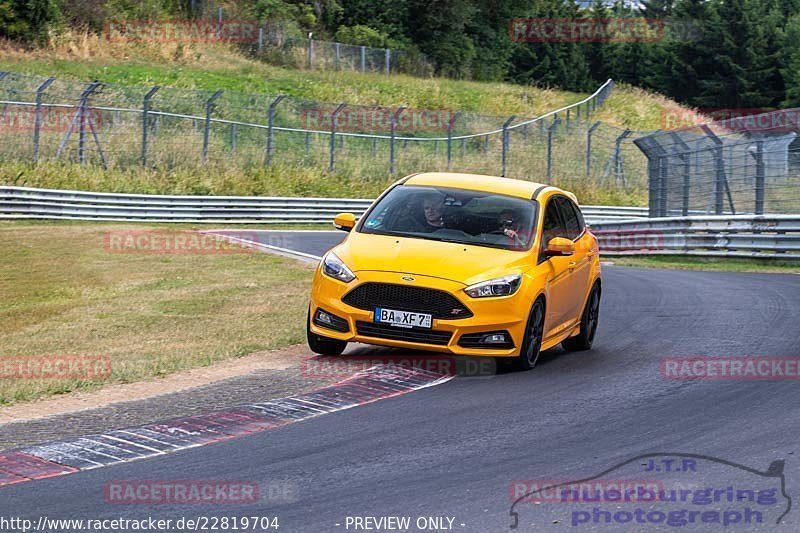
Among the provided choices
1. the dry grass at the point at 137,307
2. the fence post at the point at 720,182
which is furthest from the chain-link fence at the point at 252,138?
the fence post at the point at 720,182

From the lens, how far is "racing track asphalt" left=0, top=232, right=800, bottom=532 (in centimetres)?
608

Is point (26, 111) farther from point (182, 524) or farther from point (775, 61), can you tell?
point (775, 61)

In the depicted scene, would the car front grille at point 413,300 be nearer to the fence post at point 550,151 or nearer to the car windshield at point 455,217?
the car windshield at point 455,217

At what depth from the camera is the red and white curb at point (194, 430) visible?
7.06m

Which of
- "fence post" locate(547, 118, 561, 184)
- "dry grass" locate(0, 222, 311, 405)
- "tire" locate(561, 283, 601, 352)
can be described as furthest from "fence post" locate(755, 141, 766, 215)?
"fence post" locate(547, 118, 561, 184)

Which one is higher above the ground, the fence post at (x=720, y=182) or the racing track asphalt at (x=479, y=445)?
the fence post at (x=720, y=182)

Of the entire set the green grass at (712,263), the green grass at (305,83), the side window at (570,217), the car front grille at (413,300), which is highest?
the green grass at (305,83)

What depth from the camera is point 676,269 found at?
24.2 meters

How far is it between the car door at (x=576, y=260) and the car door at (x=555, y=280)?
2.1 inches

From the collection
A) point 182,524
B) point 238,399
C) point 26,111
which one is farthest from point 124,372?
point 26,111

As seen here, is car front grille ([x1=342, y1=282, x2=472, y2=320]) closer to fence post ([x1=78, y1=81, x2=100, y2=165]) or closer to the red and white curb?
the red and white curb

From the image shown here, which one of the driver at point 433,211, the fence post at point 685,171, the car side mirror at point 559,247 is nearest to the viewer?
the car side mirror at point 559,247

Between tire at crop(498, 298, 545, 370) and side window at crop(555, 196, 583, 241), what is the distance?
162 centimetres

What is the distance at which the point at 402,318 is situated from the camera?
10156 millimetres
